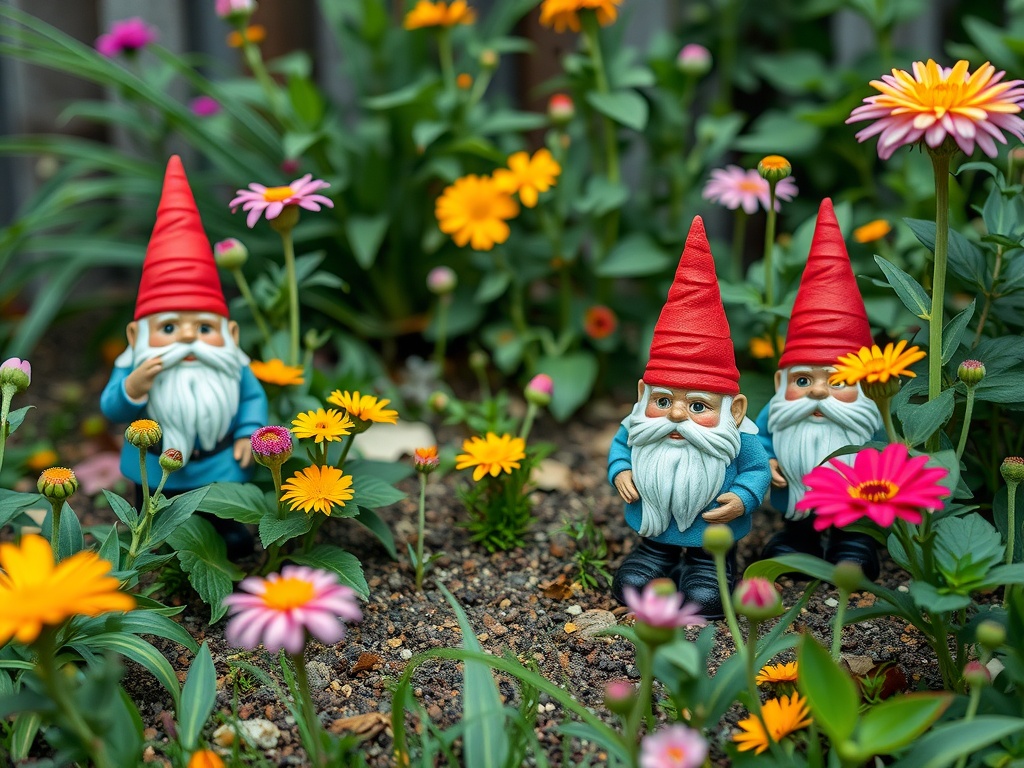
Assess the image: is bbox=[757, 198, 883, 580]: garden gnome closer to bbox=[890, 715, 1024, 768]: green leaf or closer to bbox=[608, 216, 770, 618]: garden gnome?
bbox=[608, 216, 770, 618]: garden gnome

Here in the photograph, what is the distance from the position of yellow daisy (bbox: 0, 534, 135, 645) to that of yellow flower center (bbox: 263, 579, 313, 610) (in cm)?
15

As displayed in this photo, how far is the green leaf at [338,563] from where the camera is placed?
1605mm

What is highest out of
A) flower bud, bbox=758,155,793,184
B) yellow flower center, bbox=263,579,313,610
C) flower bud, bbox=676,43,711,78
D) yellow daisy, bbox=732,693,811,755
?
flower bud, bbox=676,43,711,78

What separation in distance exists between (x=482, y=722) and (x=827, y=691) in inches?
16.9

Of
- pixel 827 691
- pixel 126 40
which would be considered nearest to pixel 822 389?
pixel 827 691

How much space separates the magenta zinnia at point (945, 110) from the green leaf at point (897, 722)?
70 centimetres

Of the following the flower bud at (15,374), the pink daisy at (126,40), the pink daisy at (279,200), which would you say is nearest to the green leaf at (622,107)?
the pink daisy at (279,200)

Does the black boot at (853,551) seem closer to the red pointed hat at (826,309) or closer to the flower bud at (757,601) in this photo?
the red pointed hat at (826,309)

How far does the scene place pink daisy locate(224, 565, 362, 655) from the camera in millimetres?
1118

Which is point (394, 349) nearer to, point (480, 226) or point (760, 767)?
point (480, 226)

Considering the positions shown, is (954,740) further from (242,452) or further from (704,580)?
(242,452)

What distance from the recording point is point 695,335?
61.8 inches

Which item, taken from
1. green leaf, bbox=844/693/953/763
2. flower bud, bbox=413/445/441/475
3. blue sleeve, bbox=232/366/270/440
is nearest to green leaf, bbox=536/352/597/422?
flower bud, bbox=413/445/441/475

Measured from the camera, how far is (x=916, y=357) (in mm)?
1369
